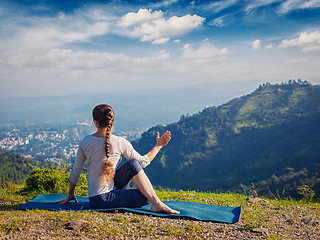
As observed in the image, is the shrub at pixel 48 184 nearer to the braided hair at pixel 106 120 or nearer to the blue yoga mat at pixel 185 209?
the blue yoga mat at pixel 185 209

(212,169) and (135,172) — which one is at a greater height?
(135,172)

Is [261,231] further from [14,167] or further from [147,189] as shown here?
[14,167]

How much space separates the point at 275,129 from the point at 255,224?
124 metres

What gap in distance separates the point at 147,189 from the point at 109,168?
0.77 meters

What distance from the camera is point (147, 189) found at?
165 inches

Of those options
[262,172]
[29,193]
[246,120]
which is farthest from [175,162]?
[29,193]

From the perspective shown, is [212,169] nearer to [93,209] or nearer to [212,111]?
[212,111]

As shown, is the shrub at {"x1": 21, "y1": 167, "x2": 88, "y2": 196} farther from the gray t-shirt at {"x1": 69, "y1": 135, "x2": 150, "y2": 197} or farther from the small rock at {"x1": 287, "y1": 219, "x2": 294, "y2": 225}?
the small rock at {"x1": 287, "y1": 219, "x2": 294, "y2": 225}

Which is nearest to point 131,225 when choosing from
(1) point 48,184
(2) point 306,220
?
(2) point 306,220

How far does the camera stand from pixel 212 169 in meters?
104

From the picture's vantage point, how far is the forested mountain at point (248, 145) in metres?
83.0

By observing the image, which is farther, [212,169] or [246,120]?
[246,120]

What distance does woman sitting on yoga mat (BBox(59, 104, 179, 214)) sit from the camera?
4051mm

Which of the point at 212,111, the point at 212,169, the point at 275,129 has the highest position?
the point at 212,111
